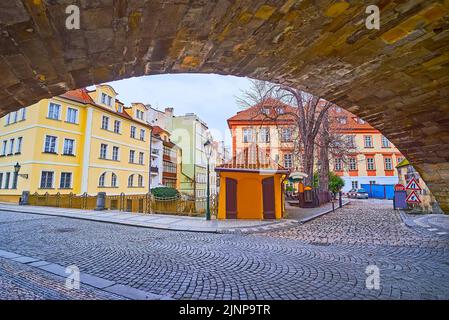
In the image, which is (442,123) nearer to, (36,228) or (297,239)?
(297,239)

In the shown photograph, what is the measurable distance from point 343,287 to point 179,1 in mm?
4633

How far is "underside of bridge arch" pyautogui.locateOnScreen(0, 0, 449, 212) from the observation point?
236 centimetres

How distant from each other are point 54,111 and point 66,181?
6.63 meters

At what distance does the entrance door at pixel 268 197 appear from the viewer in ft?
44.5

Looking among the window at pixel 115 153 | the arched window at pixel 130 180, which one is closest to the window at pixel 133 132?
the window at pixel 115 153

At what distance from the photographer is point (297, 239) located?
8.52 meters

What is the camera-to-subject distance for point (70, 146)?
80.5 ft

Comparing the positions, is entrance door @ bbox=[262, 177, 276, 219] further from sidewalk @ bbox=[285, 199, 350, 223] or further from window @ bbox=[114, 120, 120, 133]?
window @ bbox=[114, 120, 120, 133]

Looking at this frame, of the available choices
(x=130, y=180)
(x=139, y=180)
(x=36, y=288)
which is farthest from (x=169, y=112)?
(x=36, y=288)

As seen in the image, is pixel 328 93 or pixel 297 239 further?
pixel 297 239

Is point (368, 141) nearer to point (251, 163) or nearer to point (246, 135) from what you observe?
point (246, 135)

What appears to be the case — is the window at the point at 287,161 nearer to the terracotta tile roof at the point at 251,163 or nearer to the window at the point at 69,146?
the terracotta tile roof at the point at 251,163

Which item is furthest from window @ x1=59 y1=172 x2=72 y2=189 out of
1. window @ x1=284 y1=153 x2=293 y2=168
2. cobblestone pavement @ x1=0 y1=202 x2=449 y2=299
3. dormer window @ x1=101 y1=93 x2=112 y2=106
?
window @ x1=284 y1=153 x2=293 y2=168
